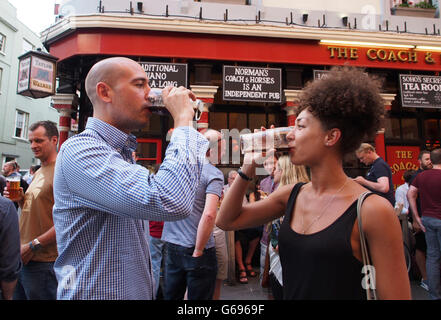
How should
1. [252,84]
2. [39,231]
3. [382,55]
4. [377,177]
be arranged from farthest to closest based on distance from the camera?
1. [382,55]
2. [252,84]
3. [377,177]
4. [39,231]

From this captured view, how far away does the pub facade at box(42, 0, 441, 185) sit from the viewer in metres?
6.48

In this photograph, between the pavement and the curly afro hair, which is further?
the pavement

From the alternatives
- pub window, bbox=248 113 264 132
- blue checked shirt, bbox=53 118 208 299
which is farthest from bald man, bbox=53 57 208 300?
pub window, bbox=248 113 264 132

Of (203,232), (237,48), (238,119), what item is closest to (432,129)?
(238,119)

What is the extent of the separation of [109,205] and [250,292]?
3.93 metres

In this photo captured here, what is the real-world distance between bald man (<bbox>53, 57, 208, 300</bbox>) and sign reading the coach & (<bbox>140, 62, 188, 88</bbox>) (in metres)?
5.32

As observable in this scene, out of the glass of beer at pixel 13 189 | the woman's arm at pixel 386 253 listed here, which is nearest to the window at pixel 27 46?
the glass of beer at pixel 13 189

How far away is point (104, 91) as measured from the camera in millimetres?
1237

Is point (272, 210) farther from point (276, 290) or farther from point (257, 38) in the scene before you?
point (257, 38)

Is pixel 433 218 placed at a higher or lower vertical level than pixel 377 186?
lower

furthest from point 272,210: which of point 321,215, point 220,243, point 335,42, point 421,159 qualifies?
point 335,42

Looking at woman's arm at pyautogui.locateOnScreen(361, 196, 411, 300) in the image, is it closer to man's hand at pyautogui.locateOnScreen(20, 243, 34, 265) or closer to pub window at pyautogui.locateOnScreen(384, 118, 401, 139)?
Result: man's hand at pyautogui.locateOnScreen(20, 243, 34, 265)

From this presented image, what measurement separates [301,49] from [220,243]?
5460 mm

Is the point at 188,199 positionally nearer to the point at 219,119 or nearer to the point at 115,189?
the point at 115,189
